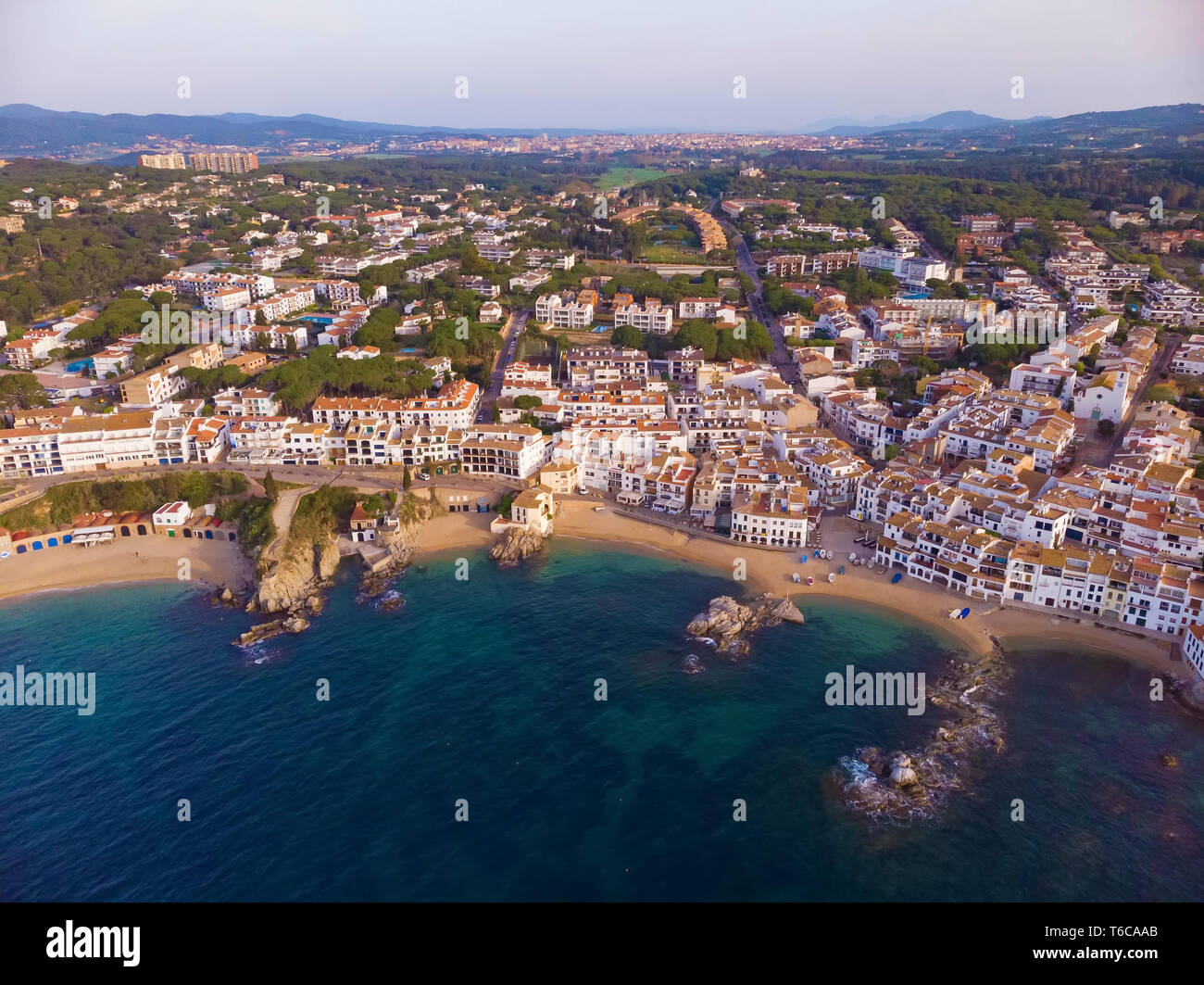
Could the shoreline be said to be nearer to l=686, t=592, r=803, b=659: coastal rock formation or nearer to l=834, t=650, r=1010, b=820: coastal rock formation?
l=686, t=592, r=803, b=659: coastal rock formation

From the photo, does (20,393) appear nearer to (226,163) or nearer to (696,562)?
(696,562)

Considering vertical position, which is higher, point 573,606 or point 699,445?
point 699,445

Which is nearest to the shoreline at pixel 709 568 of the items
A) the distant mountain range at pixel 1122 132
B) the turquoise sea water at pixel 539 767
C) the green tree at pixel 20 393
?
the turquoise sea water at pixel 539 767

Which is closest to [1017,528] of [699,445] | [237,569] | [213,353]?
[699,445]

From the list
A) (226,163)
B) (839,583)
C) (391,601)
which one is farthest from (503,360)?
(226,163)

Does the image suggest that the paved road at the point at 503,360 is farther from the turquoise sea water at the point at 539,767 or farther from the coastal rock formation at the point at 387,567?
the turquoise sea water at the point at 539,767

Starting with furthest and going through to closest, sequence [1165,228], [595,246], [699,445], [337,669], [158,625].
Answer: [595,246] → [1165,228] → [699,445] → [158,625] → [337,669]

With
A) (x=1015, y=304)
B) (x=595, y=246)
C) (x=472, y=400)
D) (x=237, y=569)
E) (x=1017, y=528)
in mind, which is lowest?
(x=237, y=569)
